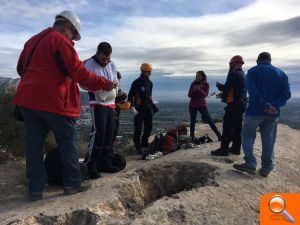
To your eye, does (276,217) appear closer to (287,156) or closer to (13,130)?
(287,156)

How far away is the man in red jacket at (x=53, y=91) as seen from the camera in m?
5.22

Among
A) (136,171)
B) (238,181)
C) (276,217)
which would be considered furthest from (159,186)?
(276,217)

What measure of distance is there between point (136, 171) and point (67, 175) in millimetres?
1556

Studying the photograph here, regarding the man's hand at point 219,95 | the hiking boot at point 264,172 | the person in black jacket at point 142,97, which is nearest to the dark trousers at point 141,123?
the person in black jacket at point 142,97

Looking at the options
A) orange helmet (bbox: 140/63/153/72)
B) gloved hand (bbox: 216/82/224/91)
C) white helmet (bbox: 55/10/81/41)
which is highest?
white helmet (bbox: 55/10/81/41)

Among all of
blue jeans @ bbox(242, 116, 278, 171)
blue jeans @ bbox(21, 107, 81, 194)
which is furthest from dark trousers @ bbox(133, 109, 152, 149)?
blue jeans @ bbox(21, 107, 81, 194)

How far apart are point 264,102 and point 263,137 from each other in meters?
0.66

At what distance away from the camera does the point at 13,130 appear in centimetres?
736

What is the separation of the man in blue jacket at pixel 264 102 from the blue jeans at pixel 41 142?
9.30 feet

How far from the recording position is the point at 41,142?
5.50 m

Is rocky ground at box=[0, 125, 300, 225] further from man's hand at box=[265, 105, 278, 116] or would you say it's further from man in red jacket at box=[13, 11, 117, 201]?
man's hand at box=[265, 105, 278, 116]

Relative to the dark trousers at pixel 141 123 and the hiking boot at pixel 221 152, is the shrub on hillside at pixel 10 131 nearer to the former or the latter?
the dark trousers at pixel 141 123

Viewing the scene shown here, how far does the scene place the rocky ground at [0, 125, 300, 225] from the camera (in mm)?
4891

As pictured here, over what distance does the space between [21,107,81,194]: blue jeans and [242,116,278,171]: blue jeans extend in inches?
118
